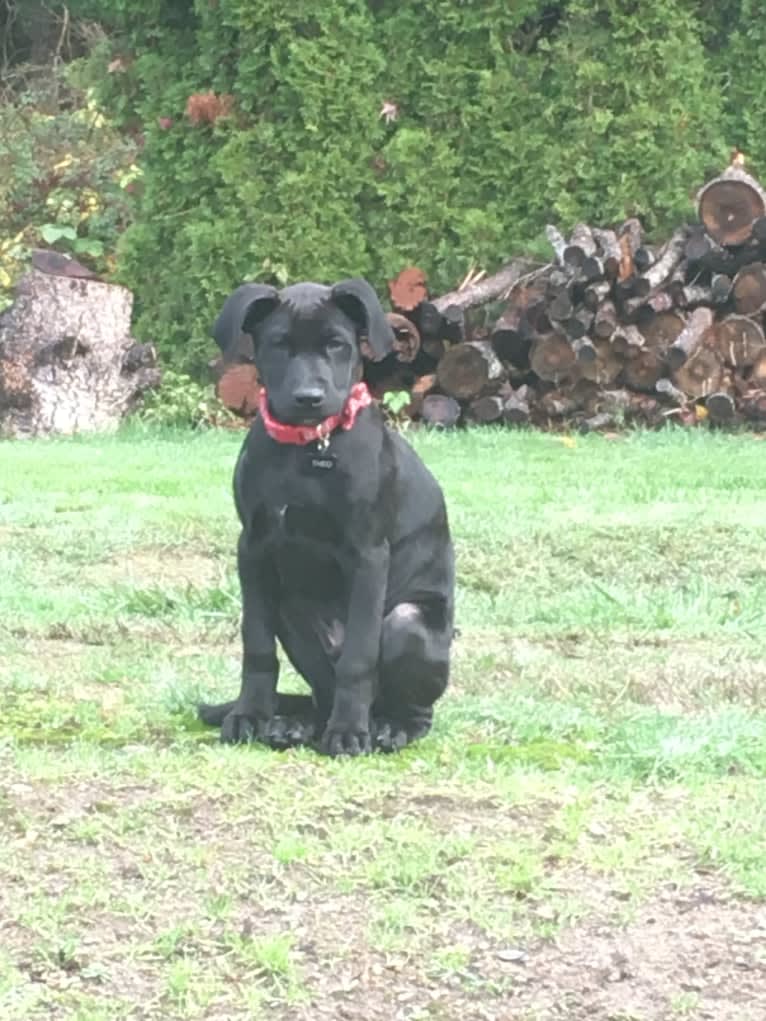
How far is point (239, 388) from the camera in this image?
14047 mm

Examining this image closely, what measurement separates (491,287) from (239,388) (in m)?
2.12

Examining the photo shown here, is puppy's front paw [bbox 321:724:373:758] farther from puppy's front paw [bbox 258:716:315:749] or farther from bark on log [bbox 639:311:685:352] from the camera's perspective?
bark on log [bbox 639:311:685:352]

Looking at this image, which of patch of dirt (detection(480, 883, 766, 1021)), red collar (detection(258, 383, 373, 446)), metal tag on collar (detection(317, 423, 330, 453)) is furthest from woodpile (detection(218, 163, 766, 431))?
patch of dirt (detection(480, 883, 766, 1021))

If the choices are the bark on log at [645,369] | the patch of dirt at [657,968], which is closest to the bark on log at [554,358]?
the bark on log at [645,369]

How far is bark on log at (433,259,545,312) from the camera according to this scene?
13.8 metres

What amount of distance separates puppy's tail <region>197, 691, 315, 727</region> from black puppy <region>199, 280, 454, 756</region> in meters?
0.07

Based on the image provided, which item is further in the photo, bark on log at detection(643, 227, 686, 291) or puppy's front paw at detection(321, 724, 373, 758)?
bark on log at detection(643, 227, 686, 291)

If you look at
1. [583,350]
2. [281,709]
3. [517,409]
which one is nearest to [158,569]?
[281,709]

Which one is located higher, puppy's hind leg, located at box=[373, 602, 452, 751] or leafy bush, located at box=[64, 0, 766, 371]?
leafy bush, located at box=[64, 0, 766, 371]

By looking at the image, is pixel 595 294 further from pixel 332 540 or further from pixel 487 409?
pixel 332 540

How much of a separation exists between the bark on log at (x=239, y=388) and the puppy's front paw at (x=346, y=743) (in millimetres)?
9551

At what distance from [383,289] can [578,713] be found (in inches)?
375

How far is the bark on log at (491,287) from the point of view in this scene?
1375cm

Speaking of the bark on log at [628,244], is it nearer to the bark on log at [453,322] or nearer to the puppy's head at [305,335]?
the bark on log at [453,322]
